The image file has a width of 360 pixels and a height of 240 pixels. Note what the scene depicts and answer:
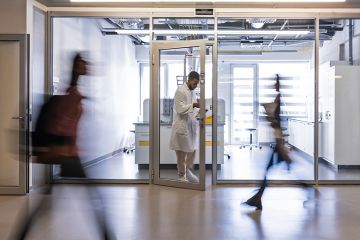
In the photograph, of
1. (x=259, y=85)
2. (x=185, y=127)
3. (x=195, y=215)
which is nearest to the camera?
(x=195, y=215)

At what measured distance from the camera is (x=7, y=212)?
13.7 feet

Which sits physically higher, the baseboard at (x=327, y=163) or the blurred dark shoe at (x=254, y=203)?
the baseboard at (x=327, y=163)

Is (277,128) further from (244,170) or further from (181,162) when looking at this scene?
(244,170)

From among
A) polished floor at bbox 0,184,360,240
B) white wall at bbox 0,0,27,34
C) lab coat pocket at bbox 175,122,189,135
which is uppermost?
white wall at bbox 0,0,27,34

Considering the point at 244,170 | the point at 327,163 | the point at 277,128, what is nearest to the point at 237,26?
the point at 244,170

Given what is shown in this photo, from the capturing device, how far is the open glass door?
5.50 meters

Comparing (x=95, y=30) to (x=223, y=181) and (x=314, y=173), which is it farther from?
(x=314, y=173)

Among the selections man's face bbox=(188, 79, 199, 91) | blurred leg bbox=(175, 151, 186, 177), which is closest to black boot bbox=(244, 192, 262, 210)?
blurred leg bbox=(175, 151, 186, 177)

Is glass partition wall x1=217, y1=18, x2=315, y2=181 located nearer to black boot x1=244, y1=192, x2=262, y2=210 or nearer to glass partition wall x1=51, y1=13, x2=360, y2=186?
glass partition wall x1=51, y1=13, x2=360, y2=186

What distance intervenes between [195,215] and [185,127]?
1.75 meters

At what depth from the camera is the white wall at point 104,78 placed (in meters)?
6.75

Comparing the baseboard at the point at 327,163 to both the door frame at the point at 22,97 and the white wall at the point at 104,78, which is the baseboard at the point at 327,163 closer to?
the white wall at the point at 104,78

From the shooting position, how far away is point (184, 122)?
5.62 meters

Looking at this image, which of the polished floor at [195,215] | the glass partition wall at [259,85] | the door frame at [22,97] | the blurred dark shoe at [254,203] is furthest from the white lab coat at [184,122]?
the door frame at [22,97]
